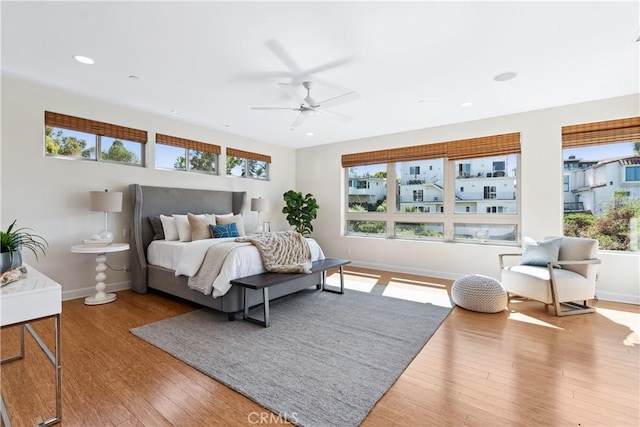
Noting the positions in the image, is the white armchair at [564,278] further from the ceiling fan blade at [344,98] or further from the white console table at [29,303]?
the white console table at [29,303]

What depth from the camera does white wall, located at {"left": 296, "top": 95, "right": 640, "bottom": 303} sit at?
3826mm

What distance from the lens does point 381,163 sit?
230 inches

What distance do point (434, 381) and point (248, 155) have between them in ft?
16.8

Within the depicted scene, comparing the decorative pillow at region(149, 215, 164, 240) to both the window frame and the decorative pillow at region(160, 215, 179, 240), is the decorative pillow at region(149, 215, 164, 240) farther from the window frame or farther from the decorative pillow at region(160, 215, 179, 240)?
the window frame

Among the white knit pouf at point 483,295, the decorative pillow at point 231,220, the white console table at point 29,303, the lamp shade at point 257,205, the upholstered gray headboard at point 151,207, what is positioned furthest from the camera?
the lamp shade at point 257,205

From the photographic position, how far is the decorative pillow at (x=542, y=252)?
11.4 ft

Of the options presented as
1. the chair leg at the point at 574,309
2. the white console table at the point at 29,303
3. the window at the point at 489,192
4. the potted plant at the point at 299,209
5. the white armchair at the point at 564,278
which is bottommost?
the chair leg at the point at 574,309

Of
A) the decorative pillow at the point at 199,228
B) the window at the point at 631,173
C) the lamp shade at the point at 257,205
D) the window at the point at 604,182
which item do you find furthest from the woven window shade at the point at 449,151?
the decorative pillow at the point at 199,228

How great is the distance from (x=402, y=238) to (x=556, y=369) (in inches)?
141

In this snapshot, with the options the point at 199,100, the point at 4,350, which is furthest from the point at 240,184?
the point at 4,350

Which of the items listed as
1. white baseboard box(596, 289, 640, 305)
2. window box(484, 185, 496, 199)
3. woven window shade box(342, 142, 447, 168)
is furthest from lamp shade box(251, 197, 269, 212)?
white baseboard box(596, 289, 640, 305)

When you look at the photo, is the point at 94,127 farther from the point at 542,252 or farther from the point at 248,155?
the point at 542,252

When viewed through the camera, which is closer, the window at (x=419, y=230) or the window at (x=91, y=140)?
the window at (x=91, y=140)

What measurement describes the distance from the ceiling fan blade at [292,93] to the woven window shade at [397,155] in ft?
7.62
